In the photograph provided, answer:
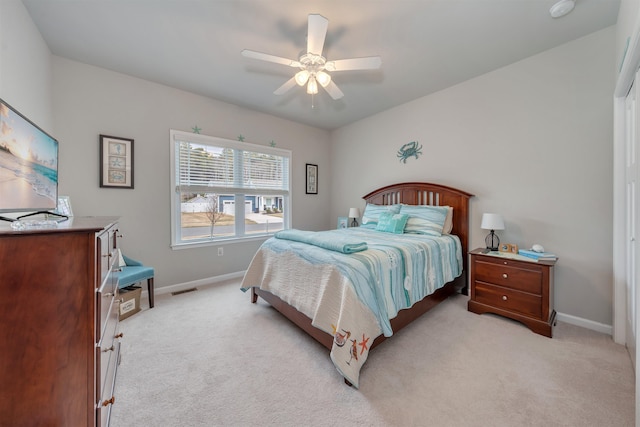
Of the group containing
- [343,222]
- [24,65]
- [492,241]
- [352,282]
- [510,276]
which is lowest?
[510,276]

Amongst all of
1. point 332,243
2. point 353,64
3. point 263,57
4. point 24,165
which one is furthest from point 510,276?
point 24,165

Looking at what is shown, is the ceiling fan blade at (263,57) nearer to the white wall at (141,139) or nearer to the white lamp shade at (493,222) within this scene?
the white wall at (141,139)

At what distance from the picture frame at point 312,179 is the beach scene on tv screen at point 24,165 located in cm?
349

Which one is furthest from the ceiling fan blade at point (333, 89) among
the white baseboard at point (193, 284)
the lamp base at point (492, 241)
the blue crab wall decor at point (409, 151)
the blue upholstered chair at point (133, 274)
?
the white baseboard at point (193, 284)

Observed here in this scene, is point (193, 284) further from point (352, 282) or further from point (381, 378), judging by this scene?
point (381, 378)

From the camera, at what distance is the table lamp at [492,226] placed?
2.66 metres

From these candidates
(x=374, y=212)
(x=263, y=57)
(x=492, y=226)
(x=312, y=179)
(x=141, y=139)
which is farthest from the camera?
(x=312, y=179)

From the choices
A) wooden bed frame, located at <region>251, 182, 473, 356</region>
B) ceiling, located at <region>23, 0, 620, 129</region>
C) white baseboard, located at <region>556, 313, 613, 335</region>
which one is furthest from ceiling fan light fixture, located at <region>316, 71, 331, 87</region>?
white baseboard, located at <region>556, 313, 613, 335</region>

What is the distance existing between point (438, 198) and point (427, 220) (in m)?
0.49

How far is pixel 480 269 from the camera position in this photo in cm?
263

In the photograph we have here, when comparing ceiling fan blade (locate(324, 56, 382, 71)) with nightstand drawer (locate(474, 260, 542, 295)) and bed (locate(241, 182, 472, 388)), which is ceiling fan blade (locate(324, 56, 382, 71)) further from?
nightstand drawer (locate(474, 260, 542, 295))

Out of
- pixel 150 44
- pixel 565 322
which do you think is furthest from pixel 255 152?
pixel 565 322

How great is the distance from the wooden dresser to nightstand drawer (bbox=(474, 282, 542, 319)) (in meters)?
3.12

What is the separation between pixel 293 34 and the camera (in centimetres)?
221
